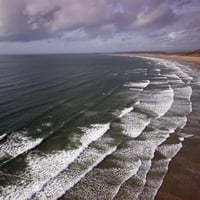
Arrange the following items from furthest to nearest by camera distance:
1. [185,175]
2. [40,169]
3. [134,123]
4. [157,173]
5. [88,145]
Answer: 1. [134,123]
2. [88,145]
3. [40,169]
4. [157,173]
5. [185,175]

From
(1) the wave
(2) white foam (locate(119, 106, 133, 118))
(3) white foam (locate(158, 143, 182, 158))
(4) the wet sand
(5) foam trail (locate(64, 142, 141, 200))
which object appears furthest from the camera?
(2) white foam (locate(119, 106, 133, 118))

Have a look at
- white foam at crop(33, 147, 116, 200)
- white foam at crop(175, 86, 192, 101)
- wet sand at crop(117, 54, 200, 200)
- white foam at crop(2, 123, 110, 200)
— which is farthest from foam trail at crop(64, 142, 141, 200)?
white foam at crop(175, 86, 192, 101)

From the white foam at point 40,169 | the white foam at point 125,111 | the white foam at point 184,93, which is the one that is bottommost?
the white foam at point 184,93

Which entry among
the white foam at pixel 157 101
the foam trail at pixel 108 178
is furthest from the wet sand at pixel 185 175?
the white foam at pixel 157 101

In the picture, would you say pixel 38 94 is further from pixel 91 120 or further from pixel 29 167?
pixel 29 167

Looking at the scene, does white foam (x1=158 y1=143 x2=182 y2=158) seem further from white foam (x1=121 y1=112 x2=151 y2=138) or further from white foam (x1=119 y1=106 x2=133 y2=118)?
white foam (x1=119 y1=106 x2=133 y2=118)

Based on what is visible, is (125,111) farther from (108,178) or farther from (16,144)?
(108,178)

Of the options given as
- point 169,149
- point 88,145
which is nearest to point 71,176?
point 88,145

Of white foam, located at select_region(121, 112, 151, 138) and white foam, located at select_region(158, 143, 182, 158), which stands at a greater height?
white foam, located at select_region(158, 143, 182, 158)

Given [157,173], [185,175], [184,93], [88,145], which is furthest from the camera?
[184,93]

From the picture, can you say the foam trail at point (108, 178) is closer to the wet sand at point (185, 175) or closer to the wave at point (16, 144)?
the wet sand at point (185, 175)
